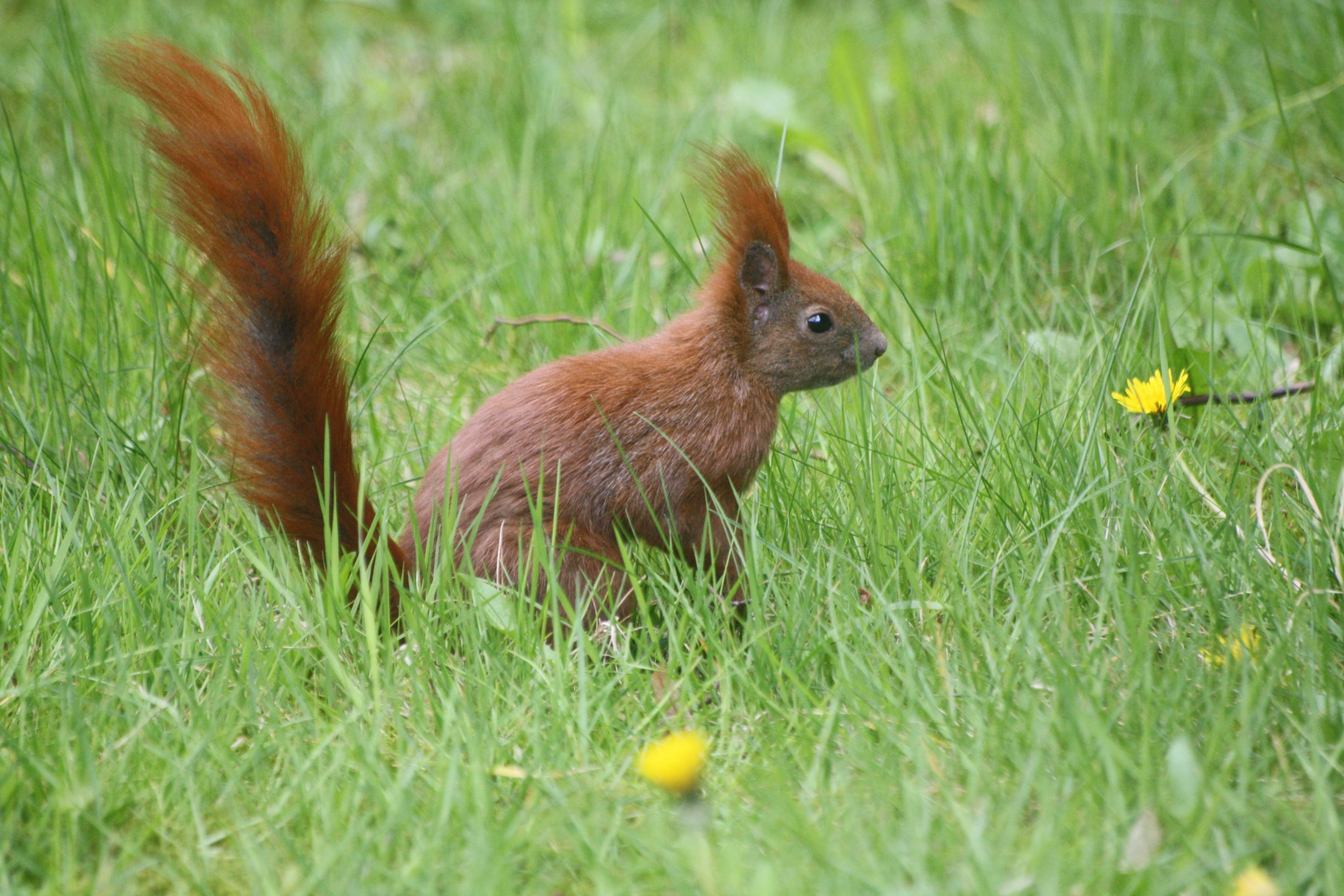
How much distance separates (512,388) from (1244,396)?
1.34 meters

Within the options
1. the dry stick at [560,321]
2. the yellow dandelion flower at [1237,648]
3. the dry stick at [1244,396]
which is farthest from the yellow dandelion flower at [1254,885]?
the dry stick at [560,321]

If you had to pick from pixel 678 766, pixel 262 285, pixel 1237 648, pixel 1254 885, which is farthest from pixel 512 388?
pixel 1254 885

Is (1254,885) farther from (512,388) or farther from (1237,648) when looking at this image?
(512,388)

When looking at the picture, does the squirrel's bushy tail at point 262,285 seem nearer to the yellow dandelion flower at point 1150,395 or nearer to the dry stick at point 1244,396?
the yellow dandelion flower at point 1150,395

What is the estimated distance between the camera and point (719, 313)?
2.13 meters

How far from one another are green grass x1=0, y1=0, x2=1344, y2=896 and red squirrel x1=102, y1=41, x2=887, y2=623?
0.11m

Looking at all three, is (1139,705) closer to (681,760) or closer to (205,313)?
(681,760)

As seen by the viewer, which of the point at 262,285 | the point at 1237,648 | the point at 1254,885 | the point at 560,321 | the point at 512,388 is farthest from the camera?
the point at 560,321

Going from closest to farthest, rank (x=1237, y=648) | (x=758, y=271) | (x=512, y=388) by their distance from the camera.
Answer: (x=1237, y=648) → (x=512, y=388) → (x=758, y=271)

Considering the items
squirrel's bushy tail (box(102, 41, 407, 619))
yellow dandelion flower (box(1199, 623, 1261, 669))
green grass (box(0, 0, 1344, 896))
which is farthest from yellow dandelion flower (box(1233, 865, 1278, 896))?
squirrel's bushy tail (box(102, 41, 407, 619))

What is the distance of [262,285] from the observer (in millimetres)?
1749

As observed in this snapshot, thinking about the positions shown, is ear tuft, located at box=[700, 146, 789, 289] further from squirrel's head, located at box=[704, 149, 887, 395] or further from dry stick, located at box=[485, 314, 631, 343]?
dry stick, located at box=[485, 314, 631, 343]

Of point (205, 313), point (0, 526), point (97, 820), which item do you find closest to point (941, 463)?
Answer: point (205, 313)

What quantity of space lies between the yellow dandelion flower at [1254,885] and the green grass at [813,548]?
0.20 feet
